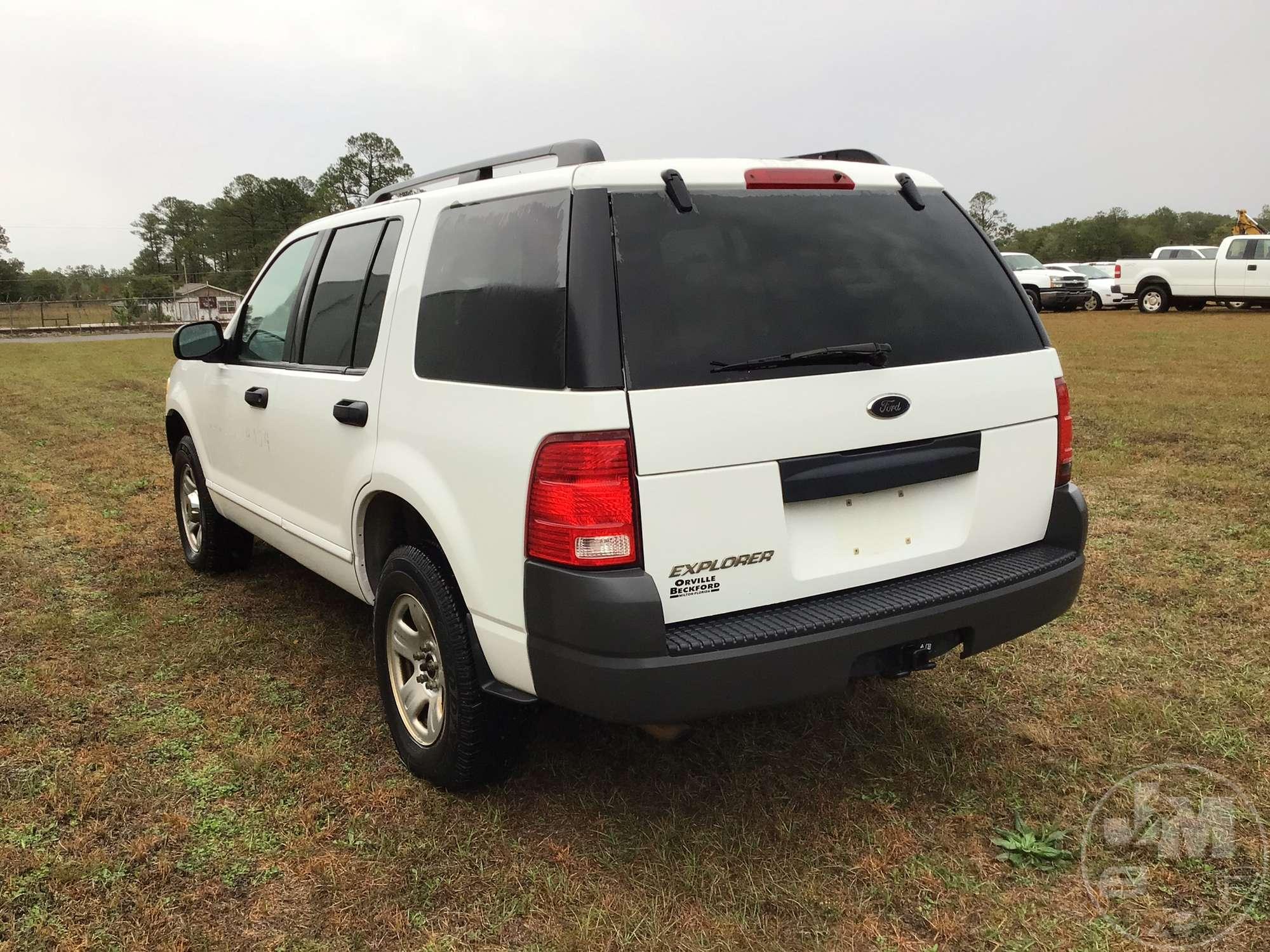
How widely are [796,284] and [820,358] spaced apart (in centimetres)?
22

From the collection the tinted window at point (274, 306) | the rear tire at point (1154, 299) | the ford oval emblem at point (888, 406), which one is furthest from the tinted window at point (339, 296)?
the rear tire at point (1154, 299)

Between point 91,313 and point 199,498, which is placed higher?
point 91,313

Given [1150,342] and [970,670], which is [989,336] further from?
[1150,342]

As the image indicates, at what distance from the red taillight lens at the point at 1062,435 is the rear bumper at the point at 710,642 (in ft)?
1.98

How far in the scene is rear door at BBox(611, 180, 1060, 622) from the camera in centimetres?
235

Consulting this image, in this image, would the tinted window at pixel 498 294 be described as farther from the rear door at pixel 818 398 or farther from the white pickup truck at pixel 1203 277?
the white pickup truck at pixel 1203 277

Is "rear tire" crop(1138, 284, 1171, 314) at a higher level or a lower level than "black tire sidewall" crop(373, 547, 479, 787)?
higher

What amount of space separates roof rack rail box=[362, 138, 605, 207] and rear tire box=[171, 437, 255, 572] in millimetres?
1996

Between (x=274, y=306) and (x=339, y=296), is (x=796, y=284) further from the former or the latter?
(x=274, y=306)

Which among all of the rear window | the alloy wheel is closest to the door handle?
the alloy wheel

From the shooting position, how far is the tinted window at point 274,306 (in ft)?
13.6

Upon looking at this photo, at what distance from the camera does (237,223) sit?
9881 cm

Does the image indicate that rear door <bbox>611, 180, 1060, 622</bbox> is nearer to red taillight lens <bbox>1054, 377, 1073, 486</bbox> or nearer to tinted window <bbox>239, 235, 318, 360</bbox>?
red taillight lens <bbox>1054, 377, 1073, 486</bbox>

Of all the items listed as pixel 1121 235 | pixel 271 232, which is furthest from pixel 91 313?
A: pixel 1121 235
